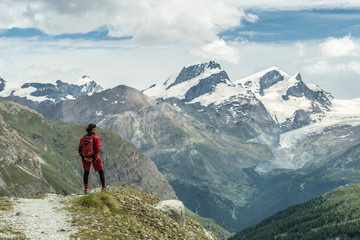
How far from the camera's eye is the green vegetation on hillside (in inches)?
1243

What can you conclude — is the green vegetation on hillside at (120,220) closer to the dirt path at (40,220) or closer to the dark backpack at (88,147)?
the dirt path at (40,220)

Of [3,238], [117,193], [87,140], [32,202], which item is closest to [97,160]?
[87,140]

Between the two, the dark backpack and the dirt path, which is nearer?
the dirt path

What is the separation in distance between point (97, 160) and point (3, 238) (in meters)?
13.8

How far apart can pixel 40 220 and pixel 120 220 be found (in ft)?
19.9

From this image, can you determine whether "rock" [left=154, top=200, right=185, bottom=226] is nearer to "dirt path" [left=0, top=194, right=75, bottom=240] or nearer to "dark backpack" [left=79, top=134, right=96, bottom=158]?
"dark backpack" [left=79, top=134, right=96, bottom=158]

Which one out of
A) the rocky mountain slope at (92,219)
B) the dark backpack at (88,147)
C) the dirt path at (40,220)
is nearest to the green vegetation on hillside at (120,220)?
the rocky mountain slope at (92,219)

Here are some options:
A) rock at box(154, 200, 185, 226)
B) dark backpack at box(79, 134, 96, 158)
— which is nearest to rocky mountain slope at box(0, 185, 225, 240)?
rock at box(154, 200, 185, 226)

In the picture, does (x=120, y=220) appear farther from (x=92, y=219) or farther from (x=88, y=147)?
(x=88, y=147)

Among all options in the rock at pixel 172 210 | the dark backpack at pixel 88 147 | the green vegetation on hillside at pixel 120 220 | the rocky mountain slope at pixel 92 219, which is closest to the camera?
the rocky mountain slope at pixel 92 219

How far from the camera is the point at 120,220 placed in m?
34.8

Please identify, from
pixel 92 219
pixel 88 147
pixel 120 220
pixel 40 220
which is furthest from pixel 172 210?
pixel 40 220

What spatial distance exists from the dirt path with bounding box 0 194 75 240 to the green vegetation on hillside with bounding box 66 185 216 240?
903mm

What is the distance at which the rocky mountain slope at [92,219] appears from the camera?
99.0 ft
